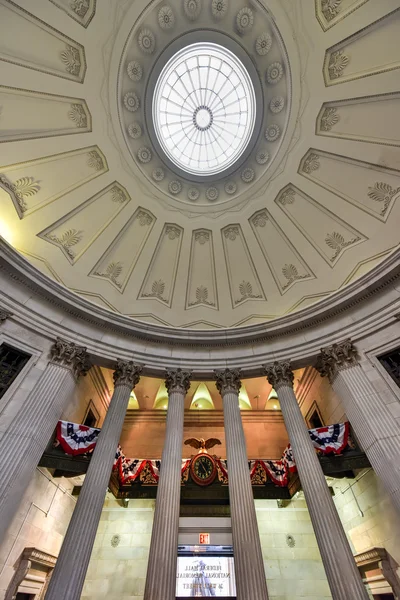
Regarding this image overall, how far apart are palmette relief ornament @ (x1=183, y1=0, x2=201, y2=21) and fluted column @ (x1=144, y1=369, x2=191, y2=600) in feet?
50.9

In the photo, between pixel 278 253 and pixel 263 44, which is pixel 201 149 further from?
pixel 278 253

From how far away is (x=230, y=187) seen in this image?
51.1 ft

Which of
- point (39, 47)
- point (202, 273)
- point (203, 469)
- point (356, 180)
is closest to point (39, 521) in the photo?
point (203, 469)

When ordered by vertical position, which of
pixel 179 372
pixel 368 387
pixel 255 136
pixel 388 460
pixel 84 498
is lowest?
pixel 84 498

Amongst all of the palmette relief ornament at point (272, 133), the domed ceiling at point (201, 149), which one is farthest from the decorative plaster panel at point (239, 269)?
the palmette relief ornament at point (272, 133)

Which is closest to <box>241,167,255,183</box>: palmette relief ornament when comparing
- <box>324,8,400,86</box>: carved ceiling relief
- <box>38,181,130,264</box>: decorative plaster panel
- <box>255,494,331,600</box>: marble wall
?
<box>324,8,400,86</box>: carved ceiling relief

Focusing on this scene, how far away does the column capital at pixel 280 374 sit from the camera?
1115cm

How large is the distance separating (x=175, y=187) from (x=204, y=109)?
4.43 metres

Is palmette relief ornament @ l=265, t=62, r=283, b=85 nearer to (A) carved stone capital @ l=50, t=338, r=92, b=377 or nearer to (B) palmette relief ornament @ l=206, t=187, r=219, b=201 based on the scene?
(B) palmette relief ornament @ l=206, t=187, r=219, b=201

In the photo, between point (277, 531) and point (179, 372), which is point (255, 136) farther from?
point (277, 531)

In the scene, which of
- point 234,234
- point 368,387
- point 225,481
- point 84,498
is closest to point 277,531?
point 225,481

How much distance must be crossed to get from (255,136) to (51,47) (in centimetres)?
908

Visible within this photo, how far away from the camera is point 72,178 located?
12781mm

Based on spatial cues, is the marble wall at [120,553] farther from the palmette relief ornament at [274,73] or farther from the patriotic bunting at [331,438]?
the palmette relief ornament at [274,73]
